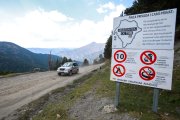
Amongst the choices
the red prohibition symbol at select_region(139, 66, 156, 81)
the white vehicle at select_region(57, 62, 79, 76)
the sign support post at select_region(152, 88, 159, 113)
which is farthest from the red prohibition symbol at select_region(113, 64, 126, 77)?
the white vehicle at select_region(57, 62, 79, 76)

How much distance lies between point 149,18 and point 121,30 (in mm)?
1143

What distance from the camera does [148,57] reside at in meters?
6.96

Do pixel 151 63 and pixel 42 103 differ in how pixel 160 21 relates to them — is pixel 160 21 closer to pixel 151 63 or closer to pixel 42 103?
pixel 151 63

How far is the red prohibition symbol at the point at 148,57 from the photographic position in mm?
6844

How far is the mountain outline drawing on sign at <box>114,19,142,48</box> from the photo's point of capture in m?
7.28

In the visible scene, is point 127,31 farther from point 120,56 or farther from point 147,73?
point 147,73

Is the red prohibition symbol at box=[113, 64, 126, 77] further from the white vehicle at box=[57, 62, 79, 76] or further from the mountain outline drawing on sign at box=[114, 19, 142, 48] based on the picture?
the white vehicle at box=[57, 62, 79, 76]

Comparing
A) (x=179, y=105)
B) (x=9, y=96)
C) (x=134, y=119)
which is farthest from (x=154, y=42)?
(x=9, y=96)

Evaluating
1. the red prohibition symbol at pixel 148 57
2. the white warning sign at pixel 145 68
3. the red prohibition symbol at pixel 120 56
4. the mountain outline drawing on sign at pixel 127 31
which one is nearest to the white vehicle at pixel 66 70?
the white warning sign at pixel 145 68

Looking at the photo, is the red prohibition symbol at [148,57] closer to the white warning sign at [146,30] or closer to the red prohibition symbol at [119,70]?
the white warning sign at [146,30]

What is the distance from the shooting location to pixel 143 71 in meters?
7.15

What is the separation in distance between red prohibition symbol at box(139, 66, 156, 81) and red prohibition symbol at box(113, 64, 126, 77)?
69cm

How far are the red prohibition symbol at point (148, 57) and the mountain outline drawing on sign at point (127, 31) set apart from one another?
689mm

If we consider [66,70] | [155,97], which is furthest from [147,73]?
[66,70]
